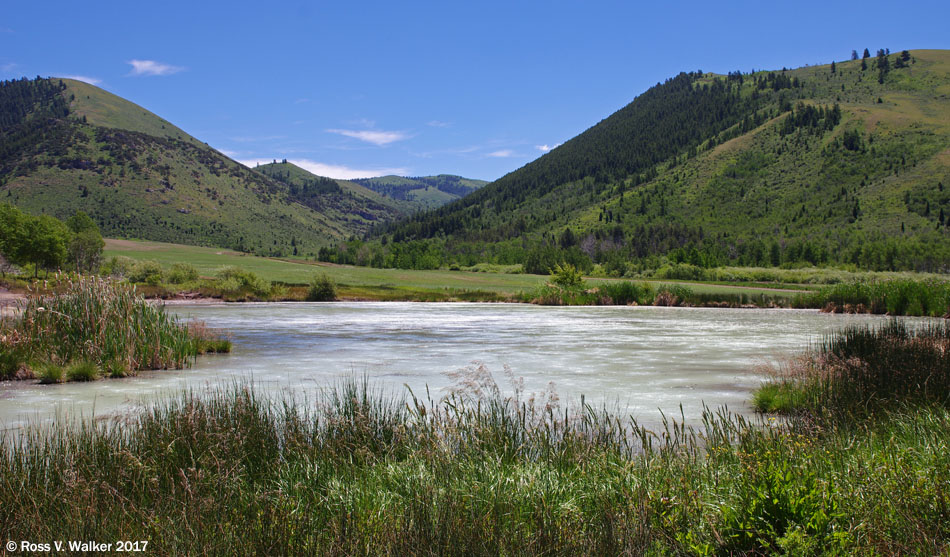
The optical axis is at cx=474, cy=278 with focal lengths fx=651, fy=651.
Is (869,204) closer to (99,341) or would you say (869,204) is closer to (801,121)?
(801,121)

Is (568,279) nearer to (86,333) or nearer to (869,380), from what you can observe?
(86,333)

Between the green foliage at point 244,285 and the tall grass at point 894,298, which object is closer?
the tall grass at point 894,298

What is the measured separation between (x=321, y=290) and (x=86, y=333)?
3872 cm

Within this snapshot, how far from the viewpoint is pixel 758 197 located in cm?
13538

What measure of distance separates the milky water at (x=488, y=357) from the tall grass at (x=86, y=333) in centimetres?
66

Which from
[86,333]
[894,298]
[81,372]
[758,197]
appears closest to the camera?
[81,372]

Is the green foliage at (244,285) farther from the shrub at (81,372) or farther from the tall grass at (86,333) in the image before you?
the shrub at (81,372)

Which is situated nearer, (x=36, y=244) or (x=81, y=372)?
(x=81, y=372)

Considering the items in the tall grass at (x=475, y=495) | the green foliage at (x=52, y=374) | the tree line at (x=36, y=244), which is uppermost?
the tree line at (x=36, y=244)

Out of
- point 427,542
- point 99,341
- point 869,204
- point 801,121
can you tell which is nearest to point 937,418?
point 427,542

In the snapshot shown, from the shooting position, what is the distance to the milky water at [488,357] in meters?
13.0

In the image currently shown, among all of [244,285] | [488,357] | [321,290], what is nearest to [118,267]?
[244,285]

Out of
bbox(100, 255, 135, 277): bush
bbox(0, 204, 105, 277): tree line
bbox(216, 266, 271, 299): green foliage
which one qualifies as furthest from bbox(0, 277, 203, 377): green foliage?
bbox(100, 255, 135, 277): bush

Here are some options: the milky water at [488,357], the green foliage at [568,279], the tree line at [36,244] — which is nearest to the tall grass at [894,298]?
the milky water at [488,357]
